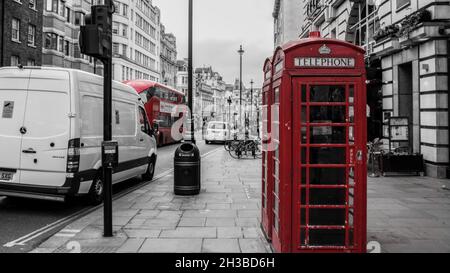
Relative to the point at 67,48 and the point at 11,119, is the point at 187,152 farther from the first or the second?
the point at 67,48

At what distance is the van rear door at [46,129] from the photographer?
764 cm

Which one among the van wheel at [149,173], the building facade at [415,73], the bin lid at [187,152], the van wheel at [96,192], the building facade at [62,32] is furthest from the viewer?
the building facade at [62,32]

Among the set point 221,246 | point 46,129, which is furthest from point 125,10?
point 221,246

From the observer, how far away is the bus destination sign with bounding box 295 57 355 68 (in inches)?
183

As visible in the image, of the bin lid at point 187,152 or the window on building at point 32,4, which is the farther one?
the window on building at point 32,4

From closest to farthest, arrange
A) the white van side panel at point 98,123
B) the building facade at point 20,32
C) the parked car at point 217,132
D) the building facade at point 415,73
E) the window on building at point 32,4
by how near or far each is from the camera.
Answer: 1. the white van side panel at point 98,123
2. the building facade at point 415,73
3. the building facade at point 20,32
4. the window on building at point 32,4
5. the parked car at point 217,132

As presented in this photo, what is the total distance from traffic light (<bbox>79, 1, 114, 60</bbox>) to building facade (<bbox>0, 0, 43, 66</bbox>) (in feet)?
94.5

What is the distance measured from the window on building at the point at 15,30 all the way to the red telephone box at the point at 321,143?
33110 millimetres

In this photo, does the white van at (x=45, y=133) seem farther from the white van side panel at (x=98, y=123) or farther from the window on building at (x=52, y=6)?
the window on building at (x=52, y=6)

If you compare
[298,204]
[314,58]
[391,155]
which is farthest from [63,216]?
[391,155]

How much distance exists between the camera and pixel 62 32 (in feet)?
147

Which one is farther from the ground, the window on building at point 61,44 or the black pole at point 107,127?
the window on building at point 61,44

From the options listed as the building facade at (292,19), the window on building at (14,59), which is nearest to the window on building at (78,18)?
the window on building at (14,59)

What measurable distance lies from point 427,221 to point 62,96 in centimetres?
676
